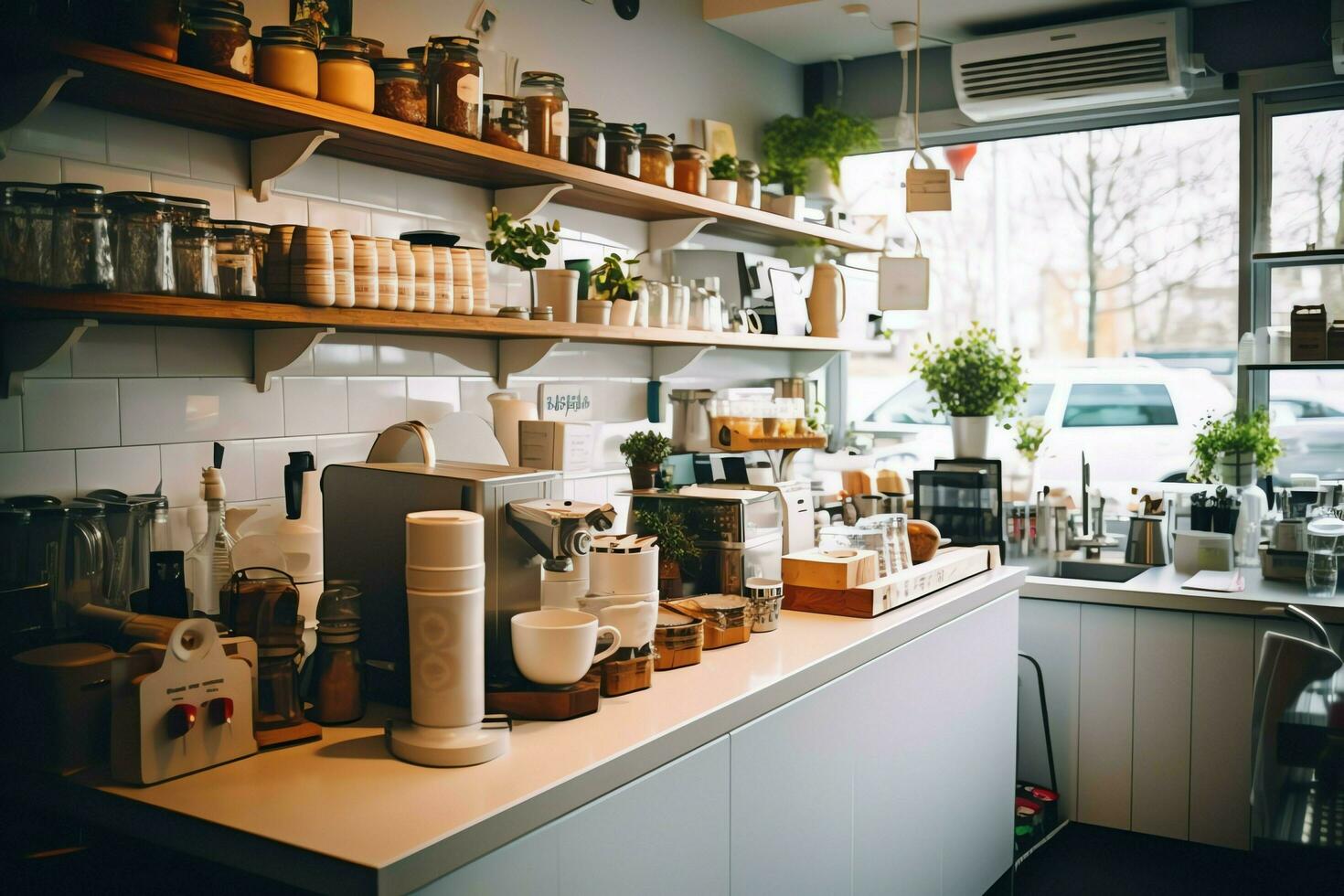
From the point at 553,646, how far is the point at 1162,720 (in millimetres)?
2441

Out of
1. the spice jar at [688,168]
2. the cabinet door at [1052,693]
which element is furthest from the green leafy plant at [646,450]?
the cabinet door at [1052,693]

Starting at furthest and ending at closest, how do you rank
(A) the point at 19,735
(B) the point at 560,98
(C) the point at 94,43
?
(B) the point at 560,98, (C) the point at 94,43, (A) the point at 19,735

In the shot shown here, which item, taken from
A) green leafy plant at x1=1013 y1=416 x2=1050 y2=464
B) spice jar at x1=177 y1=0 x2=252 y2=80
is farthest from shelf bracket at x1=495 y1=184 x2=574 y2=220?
green leafy plant at x1=1013 y1=416 x2=1050 y2=464

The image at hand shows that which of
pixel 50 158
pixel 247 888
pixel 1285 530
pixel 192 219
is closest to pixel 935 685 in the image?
pixel 1285 530

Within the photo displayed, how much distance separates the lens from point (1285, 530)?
3545 millimetres

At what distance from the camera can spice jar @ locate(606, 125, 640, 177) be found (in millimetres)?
3008

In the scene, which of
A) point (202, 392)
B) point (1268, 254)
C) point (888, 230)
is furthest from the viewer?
point (888, 230)

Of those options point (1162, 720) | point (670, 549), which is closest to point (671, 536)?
point (670, 549)

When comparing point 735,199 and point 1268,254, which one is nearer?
point 735,199

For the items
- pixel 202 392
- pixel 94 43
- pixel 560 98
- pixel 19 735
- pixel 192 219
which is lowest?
pixel 19 735

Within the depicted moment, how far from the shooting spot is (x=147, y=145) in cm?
213

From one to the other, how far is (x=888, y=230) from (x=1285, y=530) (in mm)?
1820

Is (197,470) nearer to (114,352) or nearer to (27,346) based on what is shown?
(114,352)

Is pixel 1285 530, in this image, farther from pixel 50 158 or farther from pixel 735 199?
pixel 50 158
